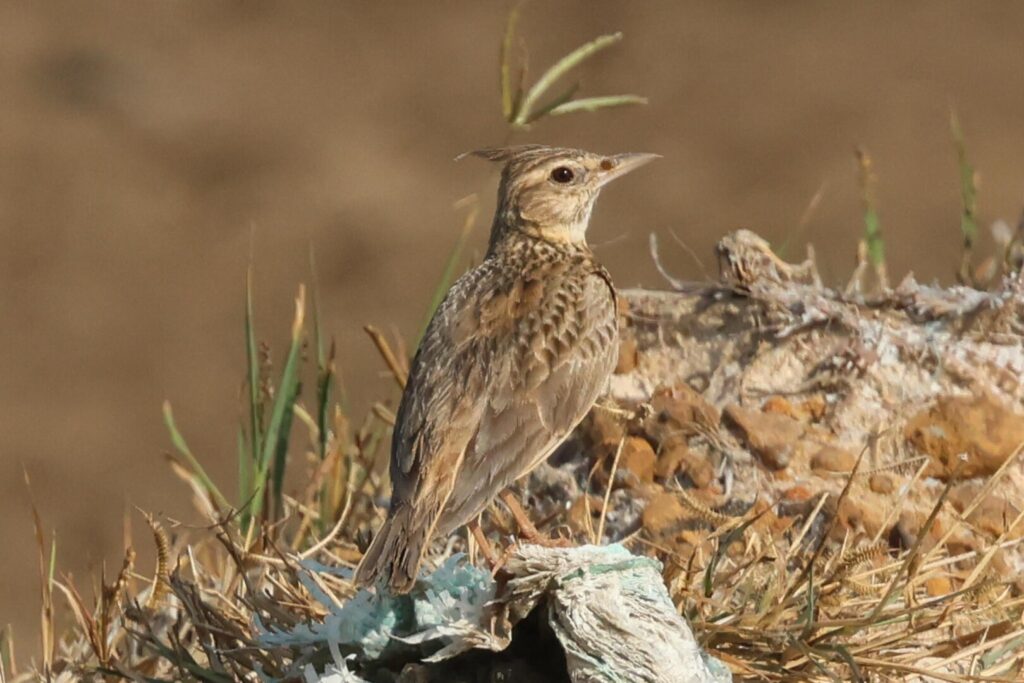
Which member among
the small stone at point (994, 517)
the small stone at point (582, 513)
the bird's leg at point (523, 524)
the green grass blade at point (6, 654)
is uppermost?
the small stone at point (994, 517)

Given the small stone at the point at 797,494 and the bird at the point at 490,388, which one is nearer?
the bird at the point at 490,388

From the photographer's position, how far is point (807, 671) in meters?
3.68

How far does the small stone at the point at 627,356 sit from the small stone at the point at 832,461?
0.62m

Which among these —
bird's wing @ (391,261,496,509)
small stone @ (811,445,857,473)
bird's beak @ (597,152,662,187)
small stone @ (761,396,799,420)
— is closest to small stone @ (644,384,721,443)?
small stone @ (761,396,799,420)

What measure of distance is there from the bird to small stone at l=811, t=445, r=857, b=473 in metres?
0.53

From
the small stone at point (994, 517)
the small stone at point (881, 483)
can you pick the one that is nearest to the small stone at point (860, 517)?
the small stone at point (881, 483)

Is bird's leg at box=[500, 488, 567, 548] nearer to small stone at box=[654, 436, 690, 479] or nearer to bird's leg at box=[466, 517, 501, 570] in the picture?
bird's leg at box=[466, 517, 501, 570]

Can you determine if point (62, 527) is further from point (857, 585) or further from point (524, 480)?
point (857, 585)

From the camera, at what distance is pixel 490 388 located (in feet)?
13.9

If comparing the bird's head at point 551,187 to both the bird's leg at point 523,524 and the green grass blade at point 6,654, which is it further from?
the green grass blade at point 6,654

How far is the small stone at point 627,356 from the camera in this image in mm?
4891

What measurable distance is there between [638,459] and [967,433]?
783 millimetres

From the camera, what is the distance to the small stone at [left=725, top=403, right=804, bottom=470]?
447 centimetres

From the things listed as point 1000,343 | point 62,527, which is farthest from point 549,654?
point 62,527
